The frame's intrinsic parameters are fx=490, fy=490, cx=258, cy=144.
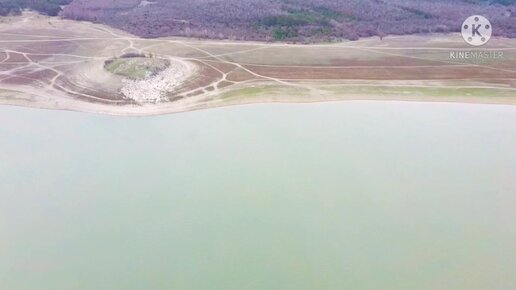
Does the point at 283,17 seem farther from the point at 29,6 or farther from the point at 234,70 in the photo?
the point at 29,6

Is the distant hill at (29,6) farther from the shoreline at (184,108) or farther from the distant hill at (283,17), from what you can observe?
the shoreline at (184,108)

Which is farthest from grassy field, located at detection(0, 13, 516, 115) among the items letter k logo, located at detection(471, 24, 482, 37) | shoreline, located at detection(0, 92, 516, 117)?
letter k logo, located at detection(471, 24, 482, 37)

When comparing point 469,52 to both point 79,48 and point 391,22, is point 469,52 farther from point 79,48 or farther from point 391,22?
point 79,48

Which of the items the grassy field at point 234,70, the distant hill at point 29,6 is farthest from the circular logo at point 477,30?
the distant hill at point 29,6

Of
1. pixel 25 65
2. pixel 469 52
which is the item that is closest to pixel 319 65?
pixel 469 52

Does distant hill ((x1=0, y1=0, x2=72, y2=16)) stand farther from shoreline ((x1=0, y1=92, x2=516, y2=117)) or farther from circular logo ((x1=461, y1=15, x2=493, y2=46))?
circular logo ((x1=461, y1=15, x2=493, y2=46))
